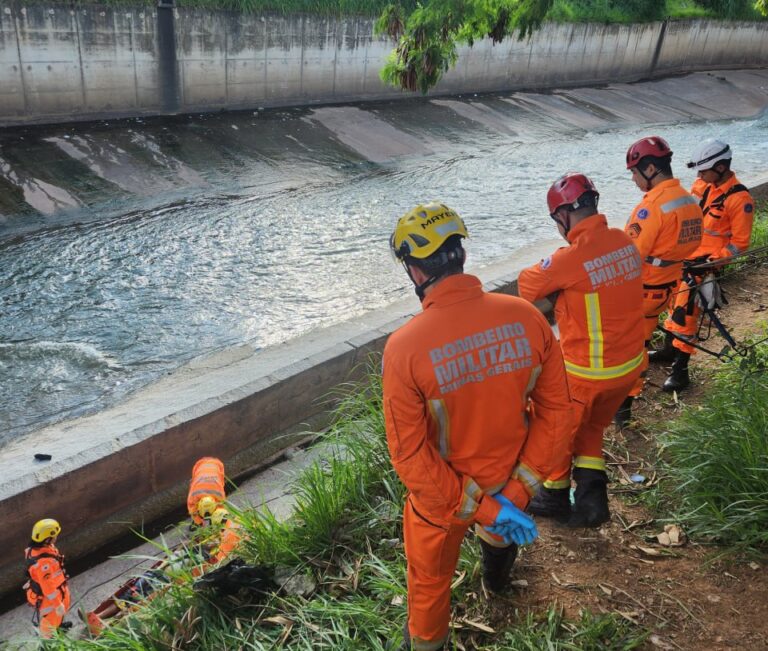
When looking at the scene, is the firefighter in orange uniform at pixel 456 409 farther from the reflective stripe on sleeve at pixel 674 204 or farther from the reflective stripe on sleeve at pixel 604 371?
the reflective stripe on sleeve at pixel 674 204

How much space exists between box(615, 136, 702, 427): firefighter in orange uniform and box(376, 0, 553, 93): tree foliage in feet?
4.18

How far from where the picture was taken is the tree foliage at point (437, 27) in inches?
180

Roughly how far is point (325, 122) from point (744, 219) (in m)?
10.9

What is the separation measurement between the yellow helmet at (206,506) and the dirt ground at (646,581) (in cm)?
185

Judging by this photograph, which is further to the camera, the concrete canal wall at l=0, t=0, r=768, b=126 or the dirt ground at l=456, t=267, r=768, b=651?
the concrete canal wall at l=0, t=0, r=768, b=126

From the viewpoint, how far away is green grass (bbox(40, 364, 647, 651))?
2982 mm

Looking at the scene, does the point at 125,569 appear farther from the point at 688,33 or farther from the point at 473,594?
the point at 688,33

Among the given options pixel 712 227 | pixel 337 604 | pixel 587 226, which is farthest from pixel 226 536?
pixel 712 227

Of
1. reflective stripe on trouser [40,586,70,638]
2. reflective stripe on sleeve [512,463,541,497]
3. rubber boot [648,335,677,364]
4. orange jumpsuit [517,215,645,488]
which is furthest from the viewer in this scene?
rubber boot [648,335,677,364]

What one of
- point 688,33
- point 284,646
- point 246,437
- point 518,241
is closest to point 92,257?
point 246,437

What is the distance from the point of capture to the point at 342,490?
384 centimetres

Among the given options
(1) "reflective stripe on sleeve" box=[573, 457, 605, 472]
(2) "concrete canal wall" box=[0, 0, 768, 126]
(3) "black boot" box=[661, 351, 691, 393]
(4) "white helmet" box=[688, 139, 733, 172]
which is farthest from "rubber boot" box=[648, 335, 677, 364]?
(2) "concrete canal wall" box=[0, 0, 768, 126]

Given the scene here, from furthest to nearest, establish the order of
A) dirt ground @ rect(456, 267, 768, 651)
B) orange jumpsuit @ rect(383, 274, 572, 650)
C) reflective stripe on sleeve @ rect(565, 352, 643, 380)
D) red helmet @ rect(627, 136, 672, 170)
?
red helmet @ rect(627, 136, 672, 170) < reflective stripe on sleeve @ rect(565, 352, 643, 380) < dirt ground @ rect(456, 267, 768, 651) < orange jumpsuit @ rect(383, 274, 572, 650)

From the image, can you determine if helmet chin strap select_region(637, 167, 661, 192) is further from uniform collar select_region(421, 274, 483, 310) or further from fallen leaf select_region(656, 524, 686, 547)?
uniform collar select_region(421, 274, 483, 310)
